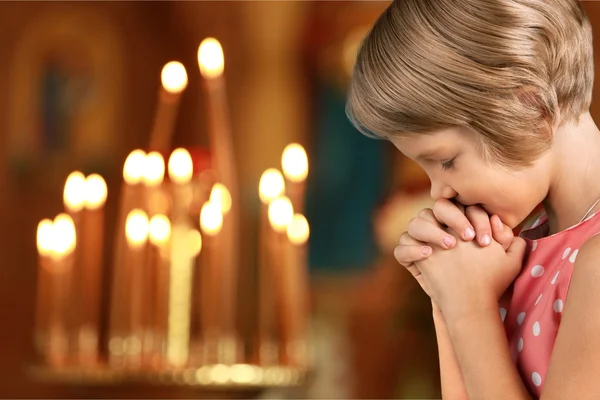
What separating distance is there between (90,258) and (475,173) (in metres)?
4.04

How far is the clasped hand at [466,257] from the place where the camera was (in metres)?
1.29

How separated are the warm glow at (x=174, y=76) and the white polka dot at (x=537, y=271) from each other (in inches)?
90.0

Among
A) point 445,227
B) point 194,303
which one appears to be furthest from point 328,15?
point 445,227

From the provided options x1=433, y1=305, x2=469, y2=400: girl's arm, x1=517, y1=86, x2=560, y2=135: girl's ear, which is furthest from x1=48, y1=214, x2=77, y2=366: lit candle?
x1=517, y1=86, x2=560, y2=135: girl's ear

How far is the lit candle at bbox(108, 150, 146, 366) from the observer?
3.60m

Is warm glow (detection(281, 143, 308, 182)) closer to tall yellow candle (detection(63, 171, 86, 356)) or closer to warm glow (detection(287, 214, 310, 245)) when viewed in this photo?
warm glow (detection(287, 214, 310, 245))

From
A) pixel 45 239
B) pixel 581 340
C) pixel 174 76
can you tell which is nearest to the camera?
pixel 581 340

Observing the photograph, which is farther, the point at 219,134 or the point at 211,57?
the point at 219,134

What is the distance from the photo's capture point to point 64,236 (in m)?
4.28

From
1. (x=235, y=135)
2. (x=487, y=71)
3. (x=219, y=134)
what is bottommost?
(x=487, y=71)

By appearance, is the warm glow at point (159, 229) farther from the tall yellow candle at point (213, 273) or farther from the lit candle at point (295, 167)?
the lit candle at point (295, 167)

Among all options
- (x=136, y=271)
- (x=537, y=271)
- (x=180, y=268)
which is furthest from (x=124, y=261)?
(x=537, y=271)

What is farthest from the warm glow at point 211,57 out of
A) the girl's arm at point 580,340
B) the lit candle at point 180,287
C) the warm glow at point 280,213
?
the girl's arm at point 580,340

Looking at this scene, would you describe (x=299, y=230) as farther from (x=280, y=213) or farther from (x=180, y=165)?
(x=180, y=165)
